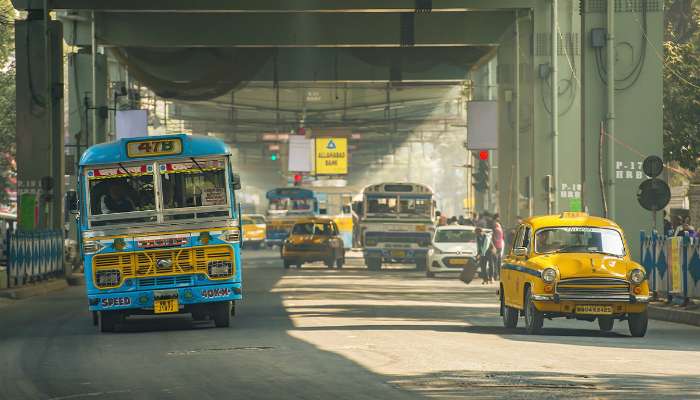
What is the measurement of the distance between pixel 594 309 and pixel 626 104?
1488cm

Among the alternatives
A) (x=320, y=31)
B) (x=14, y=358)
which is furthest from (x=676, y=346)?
(x=320, y=31)

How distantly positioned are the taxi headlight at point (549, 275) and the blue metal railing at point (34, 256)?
1737 centimetres

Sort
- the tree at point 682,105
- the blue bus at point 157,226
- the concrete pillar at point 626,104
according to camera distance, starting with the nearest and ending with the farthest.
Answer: the blue bus at point 157,226
the concrete pillar at point 626,104
the tree at point 682,105

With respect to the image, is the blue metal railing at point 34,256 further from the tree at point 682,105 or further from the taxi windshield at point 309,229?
the tree at point 682,105

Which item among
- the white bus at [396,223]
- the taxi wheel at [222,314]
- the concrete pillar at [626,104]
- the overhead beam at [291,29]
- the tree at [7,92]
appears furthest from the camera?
the tree at [7,92]

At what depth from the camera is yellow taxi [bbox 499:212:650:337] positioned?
68.8 ft

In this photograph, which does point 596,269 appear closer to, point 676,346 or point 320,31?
point 676,346

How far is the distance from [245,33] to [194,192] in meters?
26.6

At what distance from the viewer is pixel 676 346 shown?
19.3 meters

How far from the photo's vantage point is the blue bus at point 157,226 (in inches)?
843

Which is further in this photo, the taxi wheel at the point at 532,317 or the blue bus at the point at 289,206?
the blue bus at the point at 289,206

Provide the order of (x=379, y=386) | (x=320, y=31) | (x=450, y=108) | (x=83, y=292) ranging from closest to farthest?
(x=379, y=386) < (x=83, y=292) < (x=320, y=31) < (x=450, y=108)

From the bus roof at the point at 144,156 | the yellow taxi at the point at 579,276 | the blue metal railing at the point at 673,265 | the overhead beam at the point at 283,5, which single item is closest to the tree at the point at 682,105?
the overhead beam at the point at 283,5

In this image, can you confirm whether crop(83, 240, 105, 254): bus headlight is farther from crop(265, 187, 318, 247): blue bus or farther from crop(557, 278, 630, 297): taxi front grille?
crop(265, 187, 318, 247): blue bus
